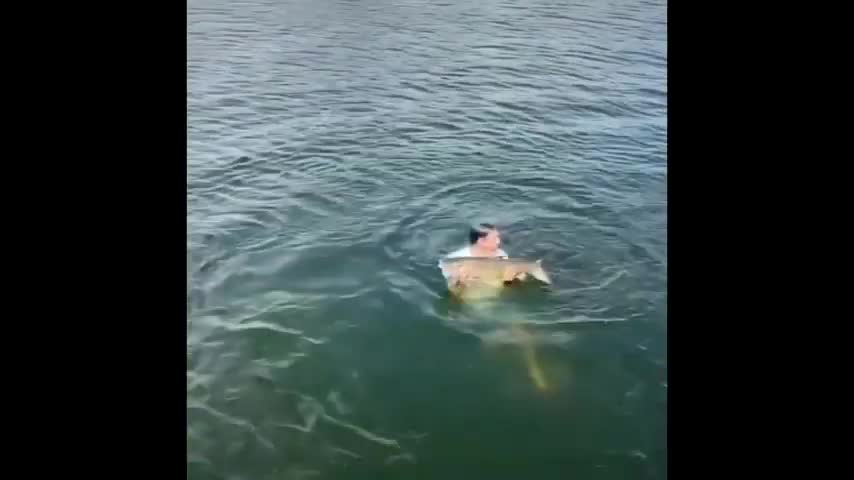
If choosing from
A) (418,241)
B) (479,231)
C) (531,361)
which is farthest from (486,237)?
(531,361)

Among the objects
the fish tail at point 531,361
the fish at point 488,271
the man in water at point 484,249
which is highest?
the man in water at point 484,249

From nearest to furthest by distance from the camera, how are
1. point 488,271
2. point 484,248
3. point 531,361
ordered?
point 531,361 → point 488,271 → point 484,248

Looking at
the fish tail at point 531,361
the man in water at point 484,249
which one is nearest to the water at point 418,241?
the fish tail at point 531,361

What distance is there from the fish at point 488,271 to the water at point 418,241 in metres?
0.10

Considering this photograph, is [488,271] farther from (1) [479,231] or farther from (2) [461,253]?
(1) [479,231]

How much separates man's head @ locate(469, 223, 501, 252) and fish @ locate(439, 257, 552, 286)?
0.11 m

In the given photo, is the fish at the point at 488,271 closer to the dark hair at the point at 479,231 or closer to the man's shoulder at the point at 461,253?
the man's shoulder at the point at 461,253

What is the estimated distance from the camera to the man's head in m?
4.79

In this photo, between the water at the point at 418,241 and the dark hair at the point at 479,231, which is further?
the dark hair at the point at 479,231

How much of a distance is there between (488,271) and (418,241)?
0.59m

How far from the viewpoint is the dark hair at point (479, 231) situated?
5.02 meters

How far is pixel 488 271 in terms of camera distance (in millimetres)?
4633
